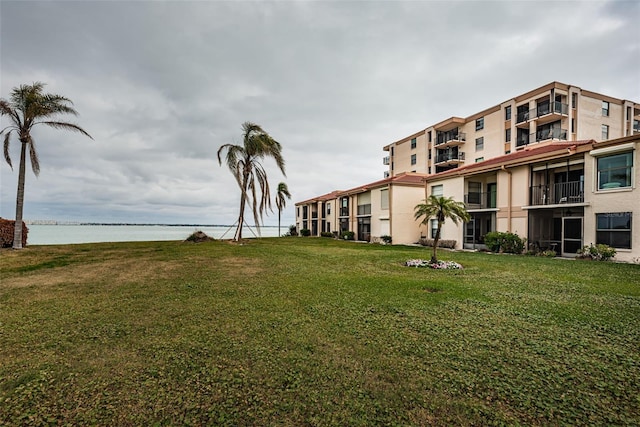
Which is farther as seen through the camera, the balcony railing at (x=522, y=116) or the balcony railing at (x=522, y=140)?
the balcony railing at (x=522, y=140)

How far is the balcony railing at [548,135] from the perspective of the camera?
29.4 metres

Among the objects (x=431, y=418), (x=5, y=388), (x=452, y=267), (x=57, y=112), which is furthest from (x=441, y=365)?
(x=57, y=112)

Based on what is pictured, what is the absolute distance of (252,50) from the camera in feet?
59.7

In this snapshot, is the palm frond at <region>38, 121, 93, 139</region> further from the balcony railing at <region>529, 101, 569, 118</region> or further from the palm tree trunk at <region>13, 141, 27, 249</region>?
the balcony railing at <region>529, 101, 569, 118</region>

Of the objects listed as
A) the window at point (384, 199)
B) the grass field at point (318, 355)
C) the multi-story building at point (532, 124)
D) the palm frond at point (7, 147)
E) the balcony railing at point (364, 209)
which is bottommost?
the grass field at point (318, 355)

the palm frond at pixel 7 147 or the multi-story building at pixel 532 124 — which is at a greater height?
the multi-story building at pixel 532 124

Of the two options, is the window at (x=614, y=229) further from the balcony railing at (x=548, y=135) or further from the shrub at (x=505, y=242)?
the balcony railing at (x=548, y=135)

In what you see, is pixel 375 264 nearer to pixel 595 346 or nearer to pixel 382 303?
pixel 382 303

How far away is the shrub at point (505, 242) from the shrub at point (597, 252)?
305 cm

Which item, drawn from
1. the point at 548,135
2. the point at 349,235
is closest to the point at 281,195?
the point at 349,235

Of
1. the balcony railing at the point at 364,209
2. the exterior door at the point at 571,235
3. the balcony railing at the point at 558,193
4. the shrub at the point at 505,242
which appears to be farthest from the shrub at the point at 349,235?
the exterior door at the point at 571,235

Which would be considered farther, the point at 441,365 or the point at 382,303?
the point at 382,303

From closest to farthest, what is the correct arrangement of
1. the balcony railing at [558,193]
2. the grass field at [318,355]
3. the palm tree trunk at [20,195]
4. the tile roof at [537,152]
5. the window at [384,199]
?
1. the grass field at [318,355]
2. the palm tree trunk at [20,195]
3. the tile roof at [537,152]
4. the balcony railing at [558,193]
5. the window at [384,199]

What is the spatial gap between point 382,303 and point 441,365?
2.82 meters
